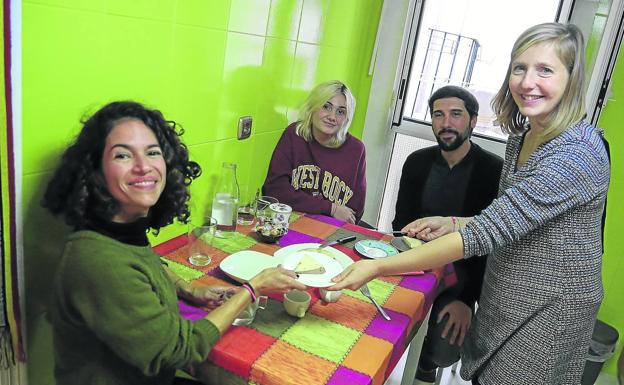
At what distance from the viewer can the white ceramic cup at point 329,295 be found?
4.23ft

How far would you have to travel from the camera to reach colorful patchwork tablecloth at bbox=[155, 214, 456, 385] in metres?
1.03

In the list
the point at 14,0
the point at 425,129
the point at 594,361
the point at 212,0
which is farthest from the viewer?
the point at 425,129

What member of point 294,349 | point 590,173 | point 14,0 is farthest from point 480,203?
point 14,0

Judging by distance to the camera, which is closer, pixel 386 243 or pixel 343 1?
pixel 386 243

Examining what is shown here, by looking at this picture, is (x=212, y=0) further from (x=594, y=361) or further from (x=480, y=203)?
(x=594, y=361)

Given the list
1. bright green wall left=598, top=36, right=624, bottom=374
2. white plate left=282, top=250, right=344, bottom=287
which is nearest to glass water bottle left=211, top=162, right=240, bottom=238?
white plate left=282, top=250, right=344, bottom=287

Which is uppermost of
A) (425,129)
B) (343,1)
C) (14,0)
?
(343,1)

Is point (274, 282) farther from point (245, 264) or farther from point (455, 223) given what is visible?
point (455, 223)

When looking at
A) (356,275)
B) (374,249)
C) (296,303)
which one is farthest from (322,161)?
(296,303)

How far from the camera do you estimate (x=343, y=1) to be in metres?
2.56

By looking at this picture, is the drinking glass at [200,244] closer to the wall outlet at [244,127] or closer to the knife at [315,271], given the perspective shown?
the knife at [315,271]

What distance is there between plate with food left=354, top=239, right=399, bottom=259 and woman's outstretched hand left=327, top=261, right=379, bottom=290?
28 centimetres

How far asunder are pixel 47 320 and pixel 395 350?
2.99 ft

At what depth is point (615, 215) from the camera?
8.59 feet
